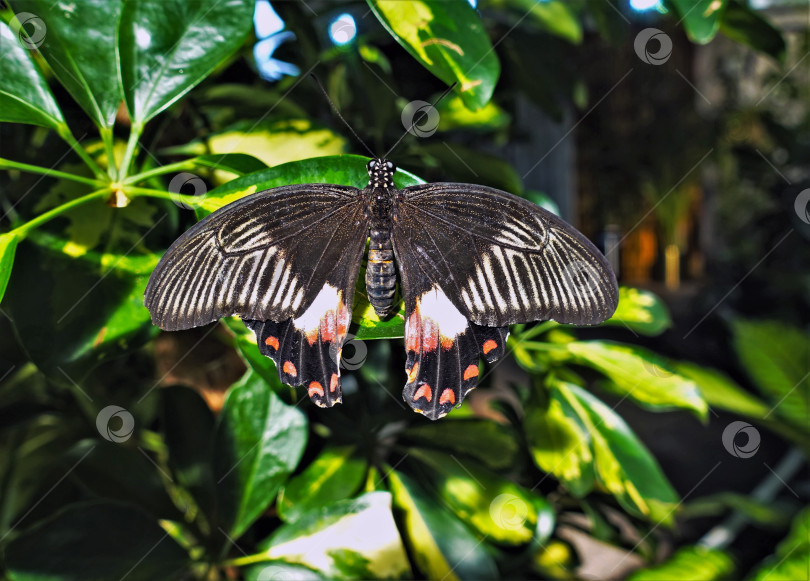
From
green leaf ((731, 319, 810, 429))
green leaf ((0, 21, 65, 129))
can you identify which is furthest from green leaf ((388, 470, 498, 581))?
green leaf ((731, 319, 810, 429))

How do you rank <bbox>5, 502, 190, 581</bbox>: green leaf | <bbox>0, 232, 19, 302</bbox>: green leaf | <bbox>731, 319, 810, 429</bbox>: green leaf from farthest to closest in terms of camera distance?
<bbox>731, 319, 810, 429</bbox>: green leaf < <bbox>5, 502, 190, 581</bbox>: green leaf < <bbox>0, 232, 19, 302</bbox>: green leaf

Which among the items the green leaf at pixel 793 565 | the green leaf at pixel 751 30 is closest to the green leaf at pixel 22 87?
the green leaf at pixel 751 30

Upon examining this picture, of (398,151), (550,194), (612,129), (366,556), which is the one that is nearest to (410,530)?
(366,556)

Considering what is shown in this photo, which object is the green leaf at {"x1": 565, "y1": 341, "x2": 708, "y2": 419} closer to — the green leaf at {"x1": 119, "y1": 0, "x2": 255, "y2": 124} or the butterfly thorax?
the butterfly thorax

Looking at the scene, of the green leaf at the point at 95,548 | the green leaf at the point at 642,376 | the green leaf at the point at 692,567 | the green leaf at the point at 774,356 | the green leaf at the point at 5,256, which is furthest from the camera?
the green leaf at the point at 774,356

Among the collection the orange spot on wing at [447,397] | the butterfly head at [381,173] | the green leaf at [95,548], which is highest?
the butterfly head at [381,173]

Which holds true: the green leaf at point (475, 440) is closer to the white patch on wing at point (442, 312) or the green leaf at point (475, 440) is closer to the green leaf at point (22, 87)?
the white patch on wing at point (442, 312)

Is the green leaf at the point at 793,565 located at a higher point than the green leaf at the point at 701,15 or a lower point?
lower
